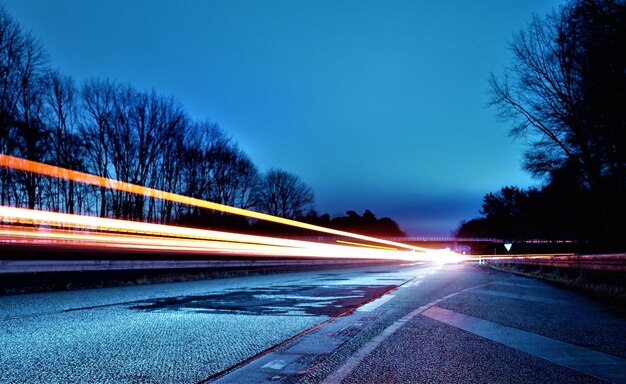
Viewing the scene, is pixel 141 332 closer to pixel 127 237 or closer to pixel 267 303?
pixel 267 303

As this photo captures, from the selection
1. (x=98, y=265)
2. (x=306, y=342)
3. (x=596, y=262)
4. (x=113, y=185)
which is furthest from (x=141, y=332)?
(x=113, y=185)

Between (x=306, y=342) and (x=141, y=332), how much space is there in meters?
2.24

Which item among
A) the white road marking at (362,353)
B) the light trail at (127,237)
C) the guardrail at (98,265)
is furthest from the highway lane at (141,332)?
the light trail at (127,237)

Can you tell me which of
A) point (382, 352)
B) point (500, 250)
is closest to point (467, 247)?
point (500, 250)

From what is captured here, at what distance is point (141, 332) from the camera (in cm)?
610

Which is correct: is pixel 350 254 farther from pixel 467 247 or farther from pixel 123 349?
pixel 467 247

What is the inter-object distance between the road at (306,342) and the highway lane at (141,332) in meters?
0.02

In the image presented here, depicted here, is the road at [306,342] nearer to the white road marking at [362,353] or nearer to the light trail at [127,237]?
the white road marking at [362,353]

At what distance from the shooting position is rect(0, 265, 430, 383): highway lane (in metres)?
4.20

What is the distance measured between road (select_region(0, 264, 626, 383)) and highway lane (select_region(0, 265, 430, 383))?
0.02 metres

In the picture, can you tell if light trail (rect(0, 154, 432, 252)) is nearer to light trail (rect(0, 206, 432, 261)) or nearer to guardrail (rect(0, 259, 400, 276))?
light trail (rect(0, 206, 432, 261))

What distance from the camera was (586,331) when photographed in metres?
6.58

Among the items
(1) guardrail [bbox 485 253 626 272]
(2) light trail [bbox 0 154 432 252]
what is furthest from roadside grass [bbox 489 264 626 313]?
(2) light trail [bbox 0 154 432 252]

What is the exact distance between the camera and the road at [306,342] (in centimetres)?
415
